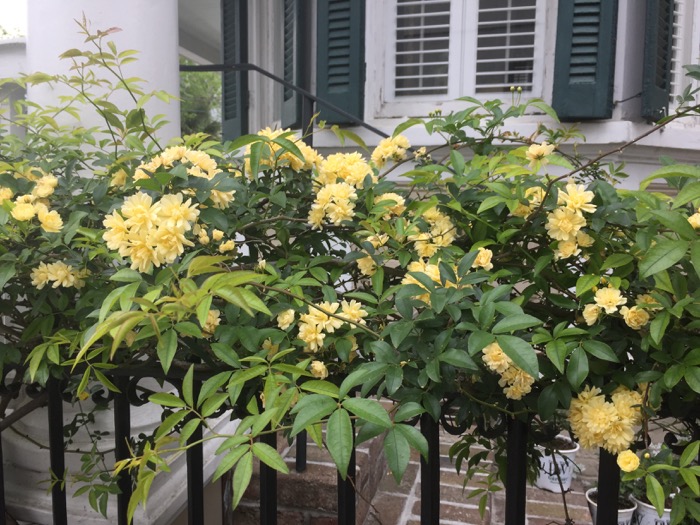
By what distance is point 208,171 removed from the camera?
118 centimetres

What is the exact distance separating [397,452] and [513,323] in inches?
9.0

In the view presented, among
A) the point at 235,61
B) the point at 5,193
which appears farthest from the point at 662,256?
the point at 235,61

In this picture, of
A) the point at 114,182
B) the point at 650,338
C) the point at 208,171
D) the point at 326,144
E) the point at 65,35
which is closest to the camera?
the point at 650,338

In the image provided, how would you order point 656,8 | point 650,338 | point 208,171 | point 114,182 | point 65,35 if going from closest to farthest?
point 650,338 < point 208,171 < point 114,182 < point 65,35 < point 656,8

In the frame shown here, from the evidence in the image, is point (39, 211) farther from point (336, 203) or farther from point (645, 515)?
point (645, 515)

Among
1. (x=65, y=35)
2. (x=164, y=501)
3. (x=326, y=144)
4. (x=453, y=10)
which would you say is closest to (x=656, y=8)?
(x=453, y=10)

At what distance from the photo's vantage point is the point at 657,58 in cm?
418

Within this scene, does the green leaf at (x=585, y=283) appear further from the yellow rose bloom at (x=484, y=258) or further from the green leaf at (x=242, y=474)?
the green leaf at (x=242, y=474)

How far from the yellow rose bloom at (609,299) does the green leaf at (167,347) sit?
Answer: 607 mm

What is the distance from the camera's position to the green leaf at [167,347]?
88cm

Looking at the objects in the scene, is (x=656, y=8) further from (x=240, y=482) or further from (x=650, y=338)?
(x=240, y=482)

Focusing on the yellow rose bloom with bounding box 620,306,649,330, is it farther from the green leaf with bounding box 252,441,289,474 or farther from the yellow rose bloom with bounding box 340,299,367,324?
the green leaf with bounding box 252,441,289,474

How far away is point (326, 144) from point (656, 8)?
90.6 inches

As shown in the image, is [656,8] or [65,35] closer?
[65,35]
